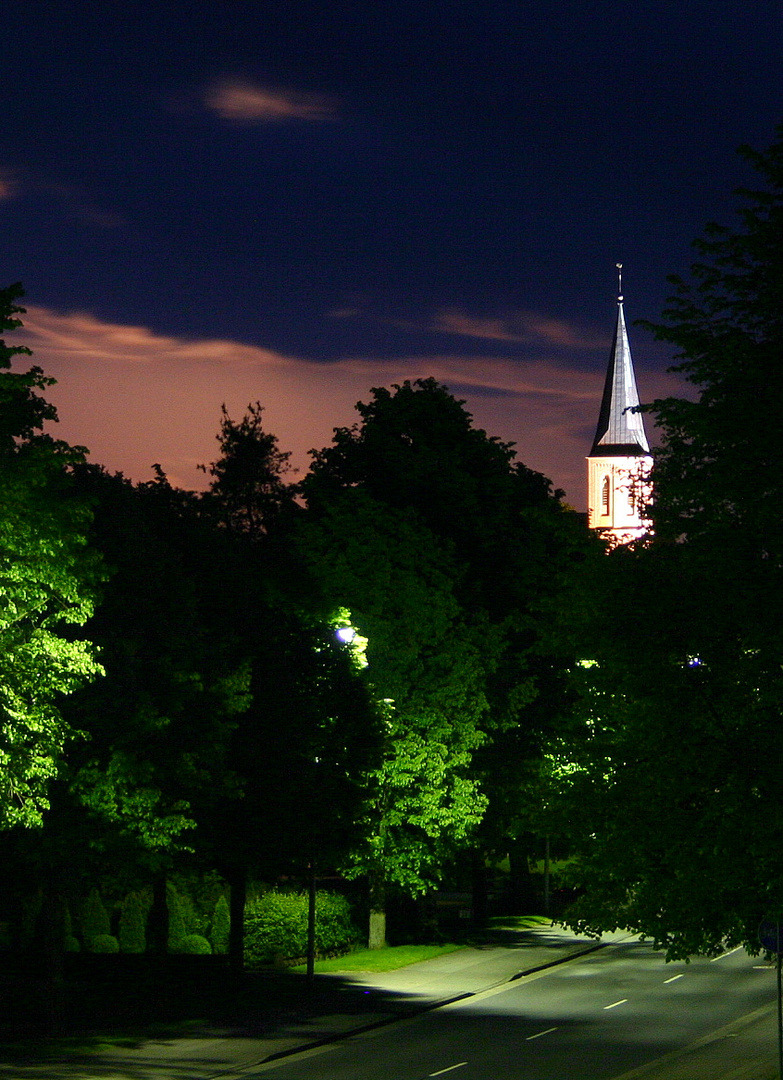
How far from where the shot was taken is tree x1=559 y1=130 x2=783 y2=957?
67.1ft

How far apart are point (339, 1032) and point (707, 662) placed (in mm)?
15079

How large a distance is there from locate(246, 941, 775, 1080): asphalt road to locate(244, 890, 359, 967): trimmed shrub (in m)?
6.34

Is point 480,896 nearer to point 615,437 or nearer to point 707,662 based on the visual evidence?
point 707,662

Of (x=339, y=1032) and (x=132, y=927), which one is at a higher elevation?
(x=132, y=927)

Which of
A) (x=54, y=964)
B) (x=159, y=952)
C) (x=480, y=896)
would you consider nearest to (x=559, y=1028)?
(x=159, y=952)

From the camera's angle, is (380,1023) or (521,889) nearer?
(380,1023)

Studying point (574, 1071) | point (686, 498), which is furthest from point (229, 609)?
point (686, 498)

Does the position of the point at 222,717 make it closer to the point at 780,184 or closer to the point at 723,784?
the point at 723,784

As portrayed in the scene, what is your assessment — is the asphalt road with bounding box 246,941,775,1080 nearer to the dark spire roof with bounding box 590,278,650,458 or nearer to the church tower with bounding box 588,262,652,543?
the church tower with bounding box 588,262,652,543

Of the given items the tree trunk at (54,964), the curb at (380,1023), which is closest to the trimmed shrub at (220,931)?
the curb at (380,1023)

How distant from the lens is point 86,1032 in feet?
104

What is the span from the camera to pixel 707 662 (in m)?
21.4

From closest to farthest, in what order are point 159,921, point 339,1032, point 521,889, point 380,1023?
point 339,1032 < point 380,1023 < point 159,921 < point 521,889

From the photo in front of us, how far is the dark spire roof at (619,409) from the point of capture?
471 ft
